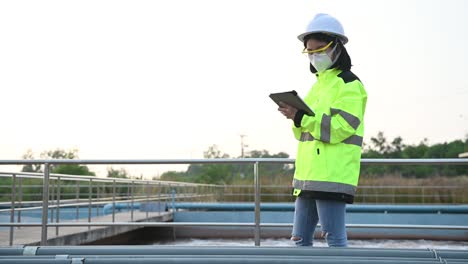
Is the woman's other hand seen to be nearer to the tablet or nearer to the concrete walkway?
the tablet

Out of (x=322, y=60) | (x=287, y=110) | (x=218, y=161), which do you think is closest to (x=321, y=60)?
(x=322, y=60)

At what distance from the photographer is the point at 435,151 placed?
3192 centimetres

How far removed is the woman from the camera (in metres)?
2.14

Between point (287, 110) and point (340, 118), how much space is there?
0.72 ft

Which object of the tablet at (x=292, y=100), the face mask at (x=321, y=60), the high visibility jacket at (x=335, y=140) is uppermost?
the face mask at (x=321, y=60)

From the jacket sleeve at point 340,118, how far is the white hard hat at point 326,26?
0.22m

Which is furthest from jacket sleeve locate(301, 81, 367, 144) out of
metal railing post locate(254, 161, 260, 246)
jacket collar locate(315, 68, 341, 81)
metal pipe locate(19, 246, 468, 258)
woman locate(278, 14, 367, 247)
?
metal railing post locate(254, 161, 260, 246)

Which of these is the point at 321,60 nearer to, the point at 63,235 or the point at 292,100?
the point at 292,100

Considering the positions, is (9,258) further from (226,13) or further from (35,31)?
(35,31)

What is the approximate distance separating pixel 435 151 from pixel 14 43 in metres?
25.6

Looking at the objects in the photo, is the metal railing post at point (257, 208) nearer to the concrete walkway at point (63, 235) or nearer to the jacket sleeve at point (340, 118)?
the jacket sleeve at point (340, 118)

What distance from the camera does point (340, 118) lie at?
2127mm

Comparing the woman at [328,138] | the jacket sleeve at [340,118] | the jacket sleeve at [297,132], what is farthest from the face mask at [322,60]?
the jacket sleeve at [297,132]

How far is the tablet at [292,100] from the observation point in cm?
208
